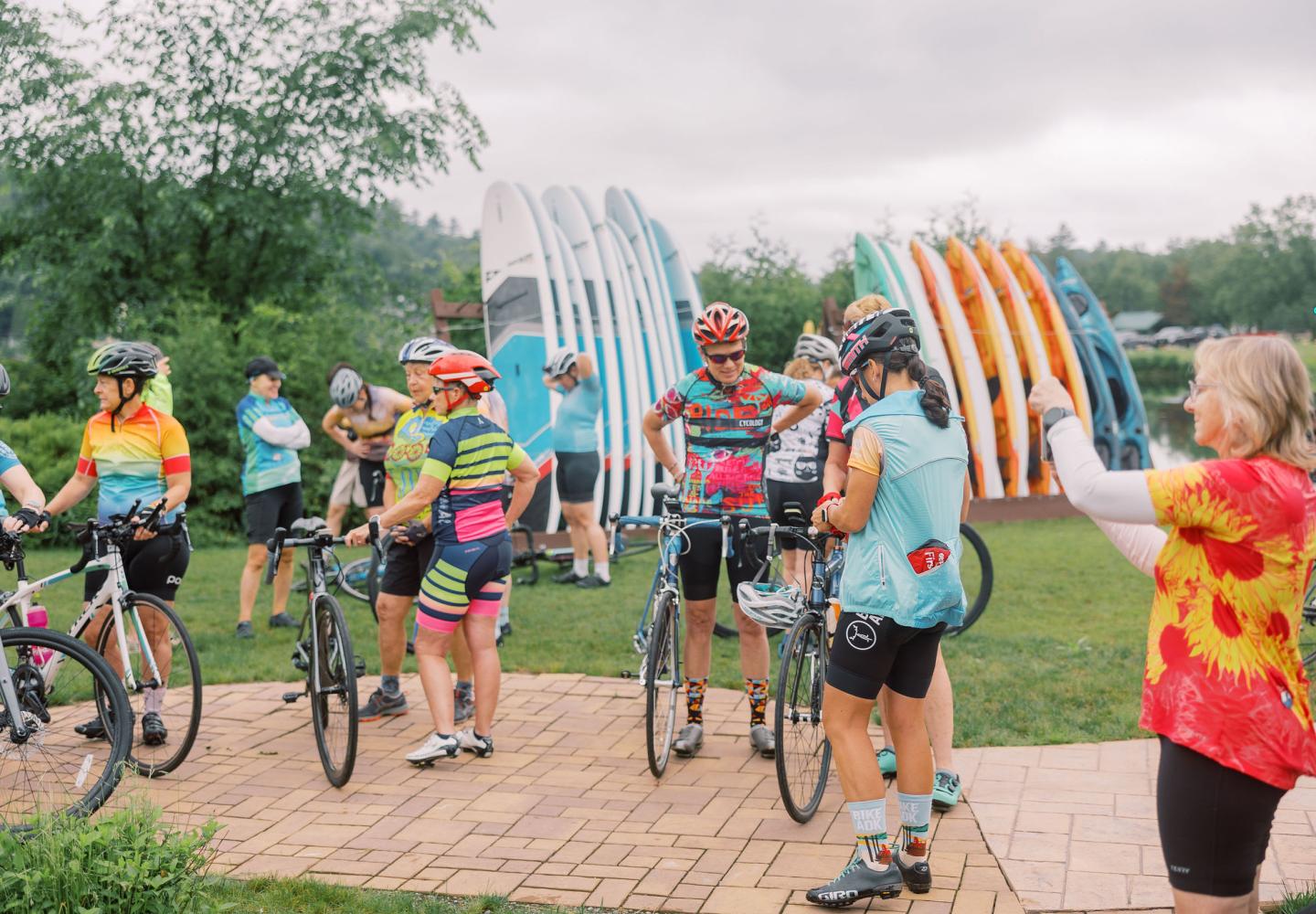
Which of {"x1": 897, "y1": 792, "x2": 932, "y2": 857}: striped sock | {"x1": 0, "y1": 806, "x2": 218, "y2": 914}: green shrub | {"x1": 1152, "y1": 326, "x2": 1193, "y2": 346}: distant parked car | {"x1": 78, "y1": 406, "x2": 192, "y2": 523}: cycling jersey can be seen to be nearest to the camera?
{"x1": 0, "y1": 806, "x2": 218, "y2": 914}: green shrub

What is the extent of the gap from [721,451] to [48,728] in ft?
9.04

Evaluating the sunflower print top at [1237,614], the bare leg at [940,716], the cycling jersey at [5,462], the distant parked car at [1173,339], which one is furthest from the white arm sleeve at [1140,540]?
the distant parked car at [1173,339]

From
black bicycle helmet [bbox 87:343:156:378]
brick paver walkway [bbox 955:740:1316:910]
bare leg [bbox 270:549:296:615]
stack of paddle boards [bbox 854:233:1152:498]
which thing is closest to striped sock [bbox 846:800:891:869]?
brick paver walkway [bbox 955:740:1316:910]

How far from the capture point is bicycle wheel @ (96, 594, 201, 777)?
17.0 feet

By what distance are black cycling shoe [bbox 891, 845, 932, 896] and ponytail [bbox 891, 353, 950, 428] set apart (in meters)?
1.34

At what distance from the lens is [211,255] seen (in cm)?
1639

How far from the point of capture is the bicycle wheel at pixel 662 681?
16.0ft

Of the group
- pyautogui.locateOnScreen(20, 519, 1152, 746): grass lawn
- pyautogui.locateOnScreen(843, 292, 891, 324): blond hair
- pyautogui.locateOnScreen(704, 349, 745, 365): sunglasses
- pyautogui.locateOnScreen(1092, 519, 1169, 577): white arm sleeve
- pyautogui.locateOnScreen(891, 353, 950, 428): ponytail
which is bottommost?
pyautogui.locateOnScreen(20, 519, 1152, 746): grass lawn

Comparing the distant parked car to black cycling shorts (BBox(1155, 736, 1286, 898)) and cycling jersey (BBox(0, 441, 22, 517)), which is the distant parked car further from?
black cycling shorts (BBox(1155, 736, 1286, 898))

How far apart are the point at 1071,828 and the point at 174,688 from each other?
387 centimetres

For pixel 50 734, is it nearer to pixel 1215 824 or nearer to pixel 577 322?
pixel 1215 824

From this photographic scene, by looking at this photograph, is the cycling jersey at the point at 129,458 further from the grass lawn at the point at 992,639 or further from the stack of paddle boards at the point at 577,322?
the stack of paddle boards at the point at 577,322

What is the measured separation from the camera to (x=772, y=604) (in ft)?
15.7

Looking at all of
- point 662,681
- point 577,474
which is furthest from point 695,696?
point 577,474
